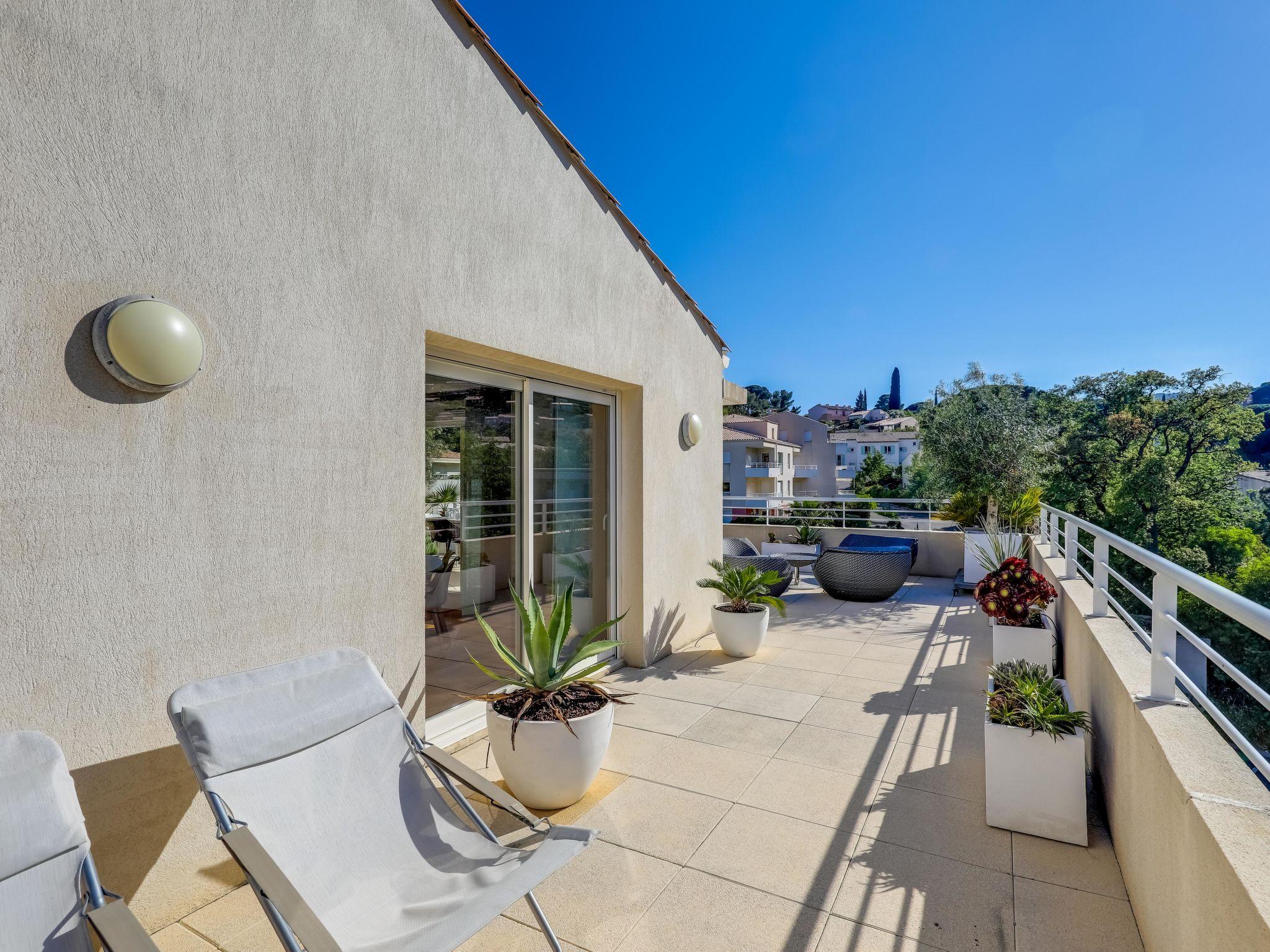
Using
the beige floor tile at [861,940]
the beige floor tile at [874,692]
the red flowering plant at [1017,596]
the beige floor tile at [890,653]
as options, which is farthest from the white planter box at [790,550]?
the beige floor tile at [861,940]

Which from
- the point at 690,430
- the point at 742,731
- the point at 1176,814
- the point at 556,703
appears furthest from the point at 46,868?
the point at 690,430

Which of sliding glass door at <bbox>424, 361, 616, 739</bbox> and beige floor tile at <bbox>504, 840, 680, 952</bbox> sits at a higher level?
sliding glass door at <bbox>424, 361, 616, 739</bbox>

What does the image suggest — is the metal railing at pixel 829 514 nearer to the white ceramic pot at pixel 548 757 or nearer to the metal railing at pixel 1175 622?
the metal railing at pixel 1175 622

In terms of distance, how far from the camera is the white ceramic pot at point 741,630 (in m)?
5.98

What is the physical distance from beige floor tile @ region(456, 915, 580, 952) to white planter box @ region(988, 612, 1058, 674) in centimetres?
401

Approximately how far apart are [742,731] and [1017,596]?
243 centimetres

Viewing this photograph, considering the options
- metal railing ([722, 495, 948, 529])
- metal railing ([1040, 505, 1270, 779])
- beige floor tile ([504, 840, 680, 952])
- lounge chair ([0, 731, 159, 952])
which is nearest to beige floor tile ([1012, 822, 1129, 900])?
metal railing ([1040, 505, 1270, 779])

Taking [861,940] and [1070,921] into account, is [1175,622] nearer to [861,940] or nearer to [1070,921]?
[1070,921]

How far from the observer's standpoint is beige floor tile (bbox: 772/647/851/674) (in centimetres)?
577

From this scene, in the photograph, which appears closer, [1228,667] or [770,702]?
[1228,667]

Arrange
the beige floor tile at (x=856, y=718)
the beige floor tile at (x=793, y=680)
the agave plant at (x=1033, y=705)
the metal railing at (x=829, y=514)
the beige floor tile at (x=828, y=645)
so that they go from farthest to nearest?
1. the metal railing at (x=829, y=514)
2. the beige floor tile at (x=828, y=645)
3. the beige floor tile at (x=793, y=680)
4. the beige floor tile at (x=856, y=718)
5. the agave plant at (x=1033, y=705)

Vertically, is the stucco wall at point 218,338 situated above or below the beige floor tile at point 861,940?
above

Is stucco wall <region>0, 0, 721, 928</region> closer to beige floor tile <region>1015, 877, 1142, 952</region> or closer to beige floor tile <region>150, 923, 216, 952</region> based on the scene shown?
beige floor tile <region>150, 923, 216, 952</region>

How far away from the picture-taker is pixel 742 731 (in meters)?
4.32
